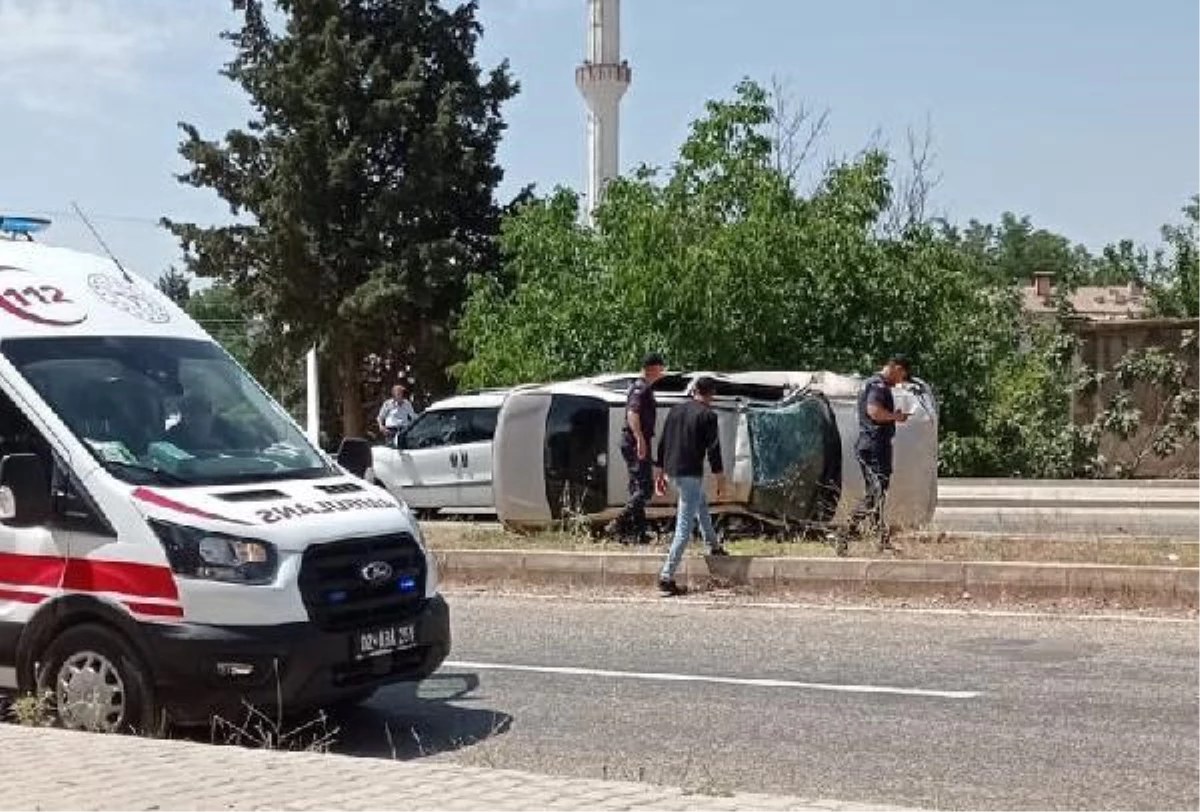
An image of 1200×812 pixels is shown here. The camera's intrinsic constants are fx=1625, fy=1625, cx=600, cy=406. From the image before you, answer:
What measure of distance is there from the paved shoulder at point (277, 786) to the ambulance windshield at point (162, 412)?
155 centimetres

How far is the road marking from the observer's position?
38.4ft

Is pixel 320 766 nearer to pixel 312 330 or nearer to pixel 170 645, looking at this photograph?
pixel 170 645

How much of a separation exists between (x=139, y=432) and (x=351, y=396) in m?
36.0

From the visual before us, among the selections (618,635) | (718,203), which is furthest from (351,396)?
(618,635)

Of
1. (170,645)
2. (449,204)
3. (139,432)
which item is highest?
(449,204)

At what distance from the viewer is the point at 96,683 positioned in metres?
7.84

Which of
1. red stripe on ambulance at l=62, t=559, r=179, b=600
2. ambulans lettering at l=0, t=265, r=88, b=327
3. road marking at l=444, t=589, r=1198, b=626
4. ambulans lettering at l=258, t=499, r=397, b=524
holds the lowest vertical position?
road marking at l=444, t=589, r=1198, b=626

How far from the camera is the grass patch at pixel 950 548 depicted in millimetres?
13195

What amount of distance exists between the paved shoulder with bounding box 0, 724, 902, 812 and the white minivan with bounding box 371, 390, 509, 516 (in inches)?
513

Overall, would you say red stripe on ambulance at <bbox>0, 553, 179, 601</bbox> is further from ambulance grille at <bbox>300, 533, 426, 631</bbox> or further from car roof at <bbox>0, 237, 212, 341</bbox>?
car roof at <bbox>0, 237, 212, 341</bbox>

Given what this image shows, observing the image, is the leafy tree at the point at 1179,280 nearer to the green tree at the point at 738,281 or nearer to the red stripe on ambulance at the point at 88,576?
the green tree at the point at 738,281

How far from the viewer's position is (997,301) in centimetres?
3544

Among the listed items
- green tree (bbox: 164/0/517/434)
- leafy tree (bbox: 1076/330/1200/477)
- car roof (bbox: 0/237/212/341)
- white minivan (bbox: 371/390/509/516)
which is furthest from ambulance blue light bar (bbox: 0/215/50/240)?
green tree (bbox: 164/0/517/434)

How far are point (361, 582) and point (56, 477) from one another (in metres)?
1.58
